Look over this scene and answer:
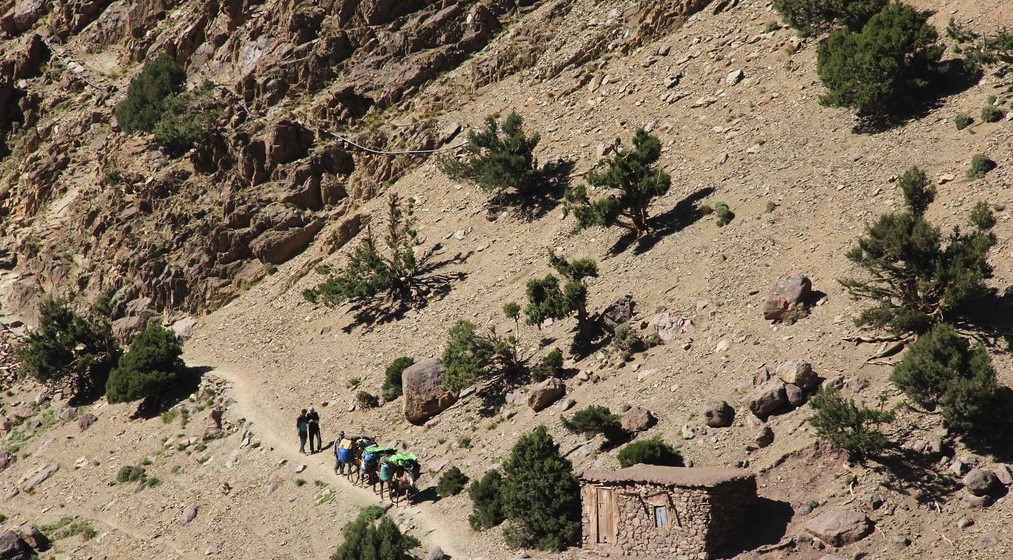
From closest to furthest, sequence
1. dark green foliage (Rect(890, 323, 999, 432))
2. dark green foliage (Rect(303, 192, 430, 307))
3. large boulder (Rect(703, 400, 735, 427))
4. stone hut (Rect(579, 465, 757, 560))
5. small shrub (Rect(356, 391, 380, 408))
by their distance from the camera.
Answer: dark green foliage (Rect(890, 323, 999, 432)), stone hut (Rect(579, 465, 757, 560)), large boulder (Rect(703, 400, 735, 427)), small shrub (Rect(356, 391, 380, 408)), dark green foliage (Rect(303, 192, 430, 307))

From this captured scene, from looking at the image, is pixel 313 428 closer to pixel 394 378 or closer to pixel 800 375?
pixel 394 378

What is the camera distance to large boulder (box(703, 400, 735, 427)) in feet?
73.8

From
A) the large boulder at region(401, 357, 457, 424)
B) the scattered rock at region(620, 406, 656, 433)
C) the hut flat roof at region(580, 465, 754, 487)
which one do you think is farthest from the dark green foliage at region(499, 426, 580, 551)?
the large boulder at region(401, 357, 457, 424)

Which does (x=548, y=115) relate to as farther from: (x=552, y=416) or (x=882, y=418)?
(x=882, y=418)

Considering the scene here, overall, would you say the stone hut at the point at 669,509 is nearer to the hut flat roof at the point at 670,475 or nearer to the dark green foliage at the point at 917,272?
the hut flat roof at the point at 670,475

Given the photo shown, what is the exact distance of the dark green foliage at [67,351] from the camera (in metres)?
40.0

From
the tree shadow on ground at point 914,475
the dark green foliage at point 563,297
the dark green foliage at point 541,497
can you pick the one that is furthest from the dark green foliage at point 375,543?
the tree shadow on ground at point 914,475

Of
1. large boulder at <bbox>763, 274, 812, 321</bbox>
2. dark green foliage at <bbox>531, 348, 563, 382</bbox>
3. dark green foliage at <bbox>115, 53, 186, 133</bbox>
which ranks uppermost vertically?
dark green foliage at <bbox>115, 53, 186, 133</bbox>

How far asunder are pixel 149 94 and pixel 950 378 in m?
47.5

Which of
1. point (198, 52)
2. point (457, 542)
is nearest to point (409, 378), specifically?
point (457, 542)

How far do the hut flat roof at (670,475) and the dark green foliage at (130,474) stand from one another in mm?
19115

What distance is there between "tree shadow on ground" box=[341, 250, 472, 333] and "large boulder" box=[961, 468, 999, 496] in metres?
22.2

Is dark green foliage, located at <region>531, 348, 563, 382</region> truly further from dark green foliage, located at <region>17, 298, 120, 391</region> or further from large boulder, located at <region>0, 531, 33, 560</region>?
dark green foliage, located at <region>17, 298, 120, 391</region>

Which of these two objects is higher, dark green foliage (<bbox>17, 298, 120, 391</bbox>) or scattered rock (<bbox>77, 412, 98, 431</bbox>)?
dark green foliage (<bbox>17, 298, 120, 391</bbox>)
